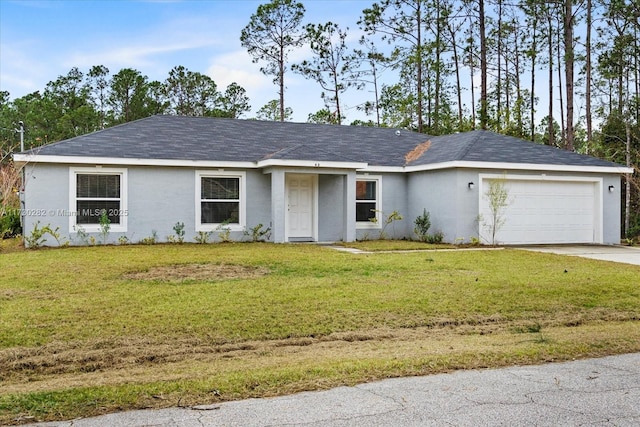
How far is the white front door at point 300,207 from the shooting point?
18.7m

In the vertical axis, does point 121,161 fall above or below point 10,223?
above

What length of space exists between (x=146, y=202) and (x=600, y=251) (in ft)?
41.1

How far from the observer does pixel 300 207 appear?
18.9 m

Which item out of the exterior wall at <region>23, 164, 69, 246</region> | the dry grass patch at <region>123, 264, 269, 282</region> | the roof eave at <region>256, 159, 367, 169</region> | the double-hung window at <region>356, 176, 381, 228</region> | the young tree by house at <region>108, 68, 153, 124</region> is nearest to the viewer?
the dry grass patch at <region>123, 264, 269, 282</region>

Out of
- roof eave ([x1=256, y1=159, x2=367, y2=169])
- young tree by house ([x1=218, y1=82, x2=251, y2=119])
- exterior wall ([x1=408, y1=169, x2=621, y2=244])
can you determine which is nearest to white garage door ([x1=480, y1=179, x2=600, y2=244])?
exterior wall ([x1=408, y1=169, x2=621, y2=244])

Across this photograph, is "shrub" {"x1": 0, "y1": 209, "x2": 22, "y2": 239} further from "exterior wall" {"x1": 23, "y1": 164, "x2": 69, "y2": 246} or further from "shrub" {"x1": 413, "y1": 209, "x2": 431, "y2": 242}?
"shrub" {"x1": 413, "y1": 209, "x2": 431, "y2": 242}

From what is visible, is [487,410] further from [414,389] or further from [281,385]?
[281,385]

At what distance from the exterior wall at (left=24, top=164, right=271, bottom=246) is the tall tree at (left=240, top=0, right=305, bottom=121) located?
50.0 ft

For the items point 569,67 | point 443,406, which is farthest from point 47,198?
point 569,67

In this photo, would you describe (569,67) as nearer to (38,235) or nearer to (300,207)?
(300,207)

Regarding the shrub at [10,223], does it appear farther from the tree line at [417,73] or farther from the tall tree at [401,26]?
the tall tree at [401,26]

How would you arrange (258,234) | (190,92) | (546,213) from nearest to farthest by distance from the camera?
(258,234), (546,213), (190,92)

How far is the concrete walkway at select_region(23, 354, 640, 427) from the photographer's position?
4.20m

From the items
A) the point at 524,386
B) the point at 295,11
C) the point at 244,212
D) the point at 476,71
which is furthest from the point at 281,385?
the point at 476,71
